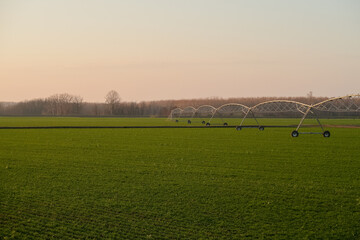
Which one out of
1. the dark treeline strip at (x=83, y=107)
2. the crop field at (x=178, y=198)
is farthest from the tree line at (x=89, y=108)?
the crop field at (x=178, y=198)

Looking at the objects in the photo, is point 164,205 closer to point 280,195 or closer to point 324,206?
point 280,195

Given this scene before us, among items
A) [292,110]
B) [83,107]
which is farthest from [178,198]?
[83,107]

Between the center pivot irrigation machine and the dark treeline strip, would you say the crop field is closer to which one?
the center pivot irrigation machine

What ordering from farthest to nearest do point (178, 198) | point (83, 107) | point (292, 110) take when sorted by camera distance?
point (83, 107), point (292, 110), point (178, 198)

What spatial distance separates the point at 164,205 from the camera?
8.53 meters

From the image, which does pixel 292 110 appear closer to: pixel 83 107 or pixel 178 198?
pixel 178 198

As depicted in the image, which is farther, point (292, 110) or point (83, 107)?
point (83, 107)

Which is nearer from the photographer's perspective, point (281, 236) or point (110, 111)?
point (281, 236)

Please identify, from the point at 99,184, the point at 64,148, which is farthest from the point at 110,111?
the point at 99,184

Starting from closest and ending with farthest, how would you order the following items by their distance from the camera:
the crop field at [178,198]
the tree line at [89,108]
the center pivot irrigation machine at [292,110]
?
1. the crop field at [178,198]
2. the center pivot irrigation machine at [292,110]
3. the tree line at [89,108]

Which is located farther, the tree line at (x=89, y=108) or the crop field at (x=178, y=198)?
the tree line at (x=89, y=108)

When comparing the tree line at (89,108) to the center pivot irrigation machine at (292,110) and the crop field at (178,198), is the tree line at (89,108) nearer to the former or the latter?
the center pivot irrigation machine at (292,110)

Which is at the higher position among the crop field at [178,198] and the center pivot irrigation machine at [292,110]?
the center pivot irrigation machine at [292,110]

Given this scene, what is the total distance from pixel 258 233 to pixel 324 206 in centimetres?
264
